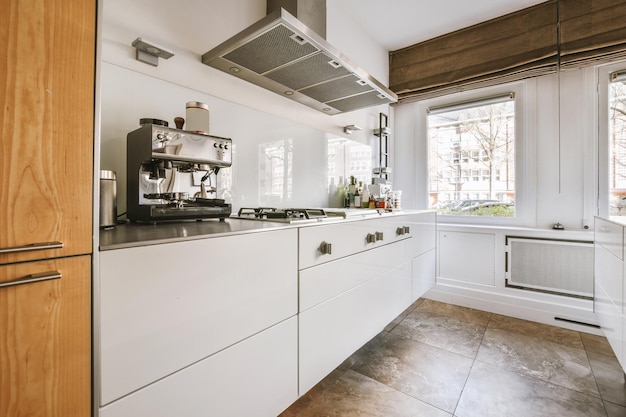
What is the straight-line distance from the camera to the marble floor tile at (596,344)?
2.08 m

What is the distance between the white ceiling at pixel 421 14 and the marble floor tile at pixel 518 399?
113 inches

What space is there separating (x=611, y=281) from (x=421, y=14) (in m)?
2.49

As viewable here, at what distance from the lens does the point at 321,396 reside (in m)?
1.59

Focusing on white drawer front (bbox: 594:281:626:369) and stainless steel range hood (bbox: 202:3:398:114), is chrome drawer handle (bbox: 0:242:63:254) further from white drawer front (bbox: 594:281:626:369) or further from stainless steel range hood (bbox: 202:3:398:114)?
white drawer front (bbox: 594:281:626:369)

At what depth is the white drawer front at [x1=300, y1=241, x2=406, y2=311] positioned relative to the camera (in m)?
1.27

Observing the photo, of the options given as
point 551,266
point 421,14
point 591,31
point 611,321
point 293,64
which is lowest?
point 611,321

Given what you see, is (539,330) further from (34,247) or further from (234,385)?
(34,247)

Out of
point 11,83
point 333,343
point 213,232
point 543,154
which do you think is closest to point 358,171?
point 543,154

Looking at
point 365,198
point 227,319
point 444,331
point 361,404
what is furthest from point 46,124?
point 444,331

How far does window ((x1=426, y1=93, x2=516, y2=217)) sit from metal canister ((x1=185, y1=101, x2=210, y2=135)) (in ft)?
8.83

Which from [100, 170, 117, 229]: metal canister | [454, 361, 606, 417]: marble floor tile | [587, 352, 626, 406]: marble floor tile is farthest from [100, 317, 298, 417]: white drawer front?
[587, 352, 626, 406]: marble floor tile

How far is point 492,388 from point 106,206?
2.10 metres

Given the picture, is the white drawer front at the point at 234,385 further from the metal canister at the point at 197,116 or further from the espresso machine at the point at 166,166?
the metal canister at the point at 197,116

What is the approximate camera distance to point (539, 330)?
2432 millimetres
